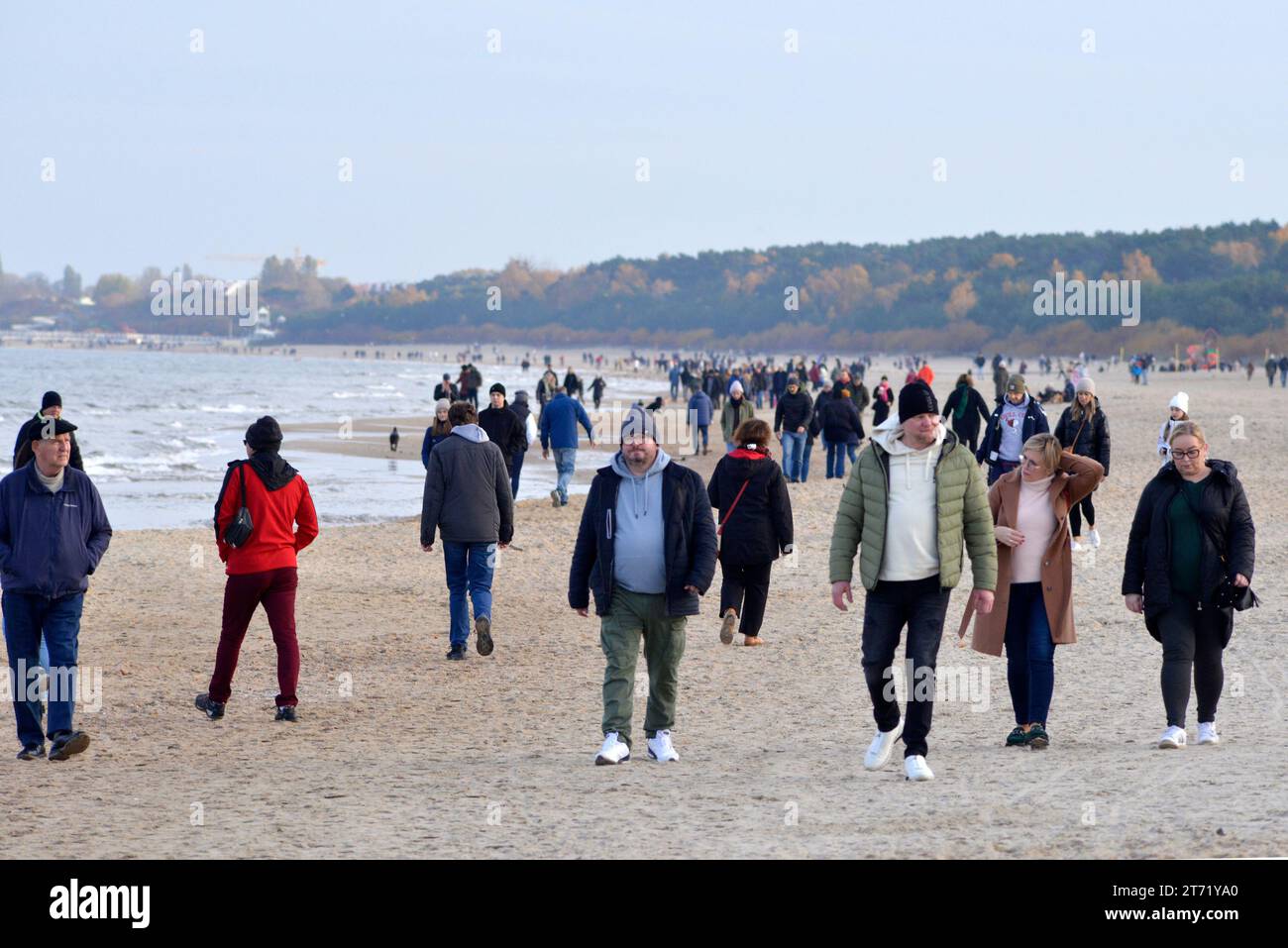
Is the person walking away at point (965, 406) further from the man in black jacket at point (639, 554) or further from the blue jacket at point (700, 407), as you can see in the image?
the man in black jacket at point (639, 554)

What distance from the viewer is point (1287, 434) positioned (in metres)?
30.2

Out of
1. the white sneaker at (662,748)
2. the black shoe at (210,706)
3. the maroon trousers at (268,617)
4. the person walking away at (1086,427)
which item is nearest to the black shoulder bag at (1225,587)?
the white sneaker at (662,748)

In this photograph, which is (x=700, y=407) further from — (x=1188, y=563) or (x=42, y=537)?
(x=42, y=537)

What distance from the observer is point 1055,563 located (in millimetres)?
7383

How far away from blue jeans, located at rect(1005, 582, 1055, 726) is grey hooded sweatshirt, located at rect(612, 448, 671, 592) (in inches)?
64.6

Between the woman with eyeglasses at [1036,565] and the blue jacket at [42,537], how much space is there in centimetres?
411

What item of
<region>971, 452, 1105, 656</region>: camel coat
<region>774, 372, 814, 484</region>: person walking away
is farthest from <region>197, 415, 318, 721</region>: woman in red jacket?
<region>774, 372, 814, 484</region>: person walking away

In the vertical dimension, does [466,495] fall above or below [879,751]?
above

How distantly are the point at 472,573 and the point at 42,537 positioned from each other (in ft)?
10.4

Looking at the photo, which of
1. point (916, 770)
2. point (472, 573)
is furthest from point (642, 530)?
point (472, 573)

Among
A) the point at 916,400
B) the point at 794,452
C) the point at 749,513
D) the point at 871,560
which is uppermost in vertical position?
the point at 916,400

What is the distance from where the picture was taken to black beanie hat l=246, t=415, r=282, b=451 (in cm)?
805
